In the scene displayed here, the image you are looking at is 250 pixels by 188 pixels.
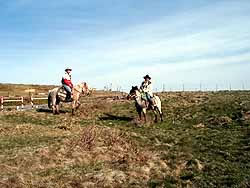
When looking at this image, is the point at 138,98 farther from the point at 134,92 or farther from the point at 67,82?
the point at 67,82

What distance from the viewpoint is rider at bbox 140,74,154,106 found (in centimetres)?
3169

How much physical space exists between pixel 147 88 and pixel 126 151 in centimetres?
1136

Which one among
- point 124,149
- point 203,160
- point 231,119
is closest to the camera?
point 203,160

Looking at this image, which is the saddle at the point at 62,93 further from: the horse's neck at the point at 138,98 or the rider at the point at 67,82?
the horse's neck at the point at 138,98

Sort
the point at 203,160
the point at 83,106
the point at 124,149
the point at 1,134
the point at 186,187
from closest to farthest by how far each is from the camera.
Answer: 1. the point at 186,187
2. the point at 203,160
3. the point at 124,149
4. the point at 1,134
5. the point at 83,106

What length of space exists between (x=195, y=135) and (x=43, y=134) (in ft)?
32.6

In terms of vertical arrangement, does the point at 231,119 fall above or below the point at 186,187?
above

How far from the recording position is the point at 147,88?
1249 inches

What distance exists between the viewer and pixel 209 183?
1622cm

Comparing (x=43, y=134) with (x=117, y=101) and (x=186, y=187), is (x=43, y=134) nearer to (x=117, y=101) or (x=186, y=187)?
(x=186, y=187)

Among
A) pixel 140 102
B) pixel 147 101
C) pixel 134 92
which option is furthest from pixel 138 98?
pixel 147 101

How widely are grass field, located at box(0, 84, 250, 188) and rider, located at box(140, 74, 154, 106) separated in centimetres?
181

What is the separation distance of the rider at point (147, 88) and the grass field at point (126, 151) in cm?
181

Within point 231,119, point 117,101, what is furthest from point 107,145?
point 117,101
